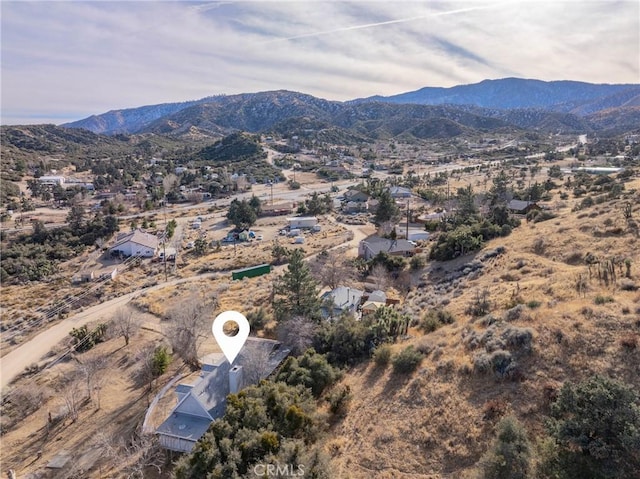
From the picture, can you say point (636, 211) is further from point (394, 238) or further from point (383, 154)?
point (383, 154)

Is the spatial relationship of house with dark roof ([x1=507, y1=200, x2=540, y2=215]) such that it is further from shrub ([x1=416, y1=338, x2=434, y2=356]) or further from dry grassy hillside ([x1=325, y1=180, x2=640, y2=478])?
shrub ([x1=416, y1=338, x2=434, y2=356])

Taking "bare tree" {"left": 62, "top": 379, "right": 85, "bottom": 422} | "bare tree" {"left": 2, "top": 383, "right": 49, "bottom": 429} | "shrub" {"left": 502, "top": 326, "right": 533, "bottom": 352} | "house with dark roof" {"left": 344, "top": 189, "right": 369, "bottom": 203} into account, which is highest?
"shrub" {"left": 502, "top": 326, "right": 533, "bottom": 352}

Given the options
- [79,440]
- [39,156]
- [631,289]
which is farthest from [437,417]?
[39,156]

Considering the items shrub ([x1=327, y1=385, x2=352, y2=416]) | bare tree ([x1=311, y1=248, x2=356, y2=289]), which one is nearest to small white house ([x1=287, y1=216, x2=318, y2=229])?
bare tree ([x1=311, y1=248, x2=356, y2=289])

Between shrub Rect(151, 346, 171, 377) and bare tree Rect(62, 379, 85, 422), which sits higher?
shrub Rect(151, 346, 171, 377)

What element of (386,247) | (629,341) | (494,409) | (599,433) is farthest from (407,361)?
(386,247)

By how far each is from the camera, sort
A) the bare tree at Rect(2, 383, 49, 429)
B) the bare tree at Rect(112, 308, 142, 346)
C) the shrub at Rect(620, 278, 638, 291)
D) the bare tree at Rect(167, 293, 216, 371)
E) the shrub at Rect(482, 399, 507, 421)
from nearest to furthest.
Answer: the shrub at Rect(482, 399, 507, 421) → the shrub at Rect(620, 278, 638, 291) → the bare tree at Rect(2, 383, 49, 429) → the bare tree at Rect(167, 293, 216, 371) → the bare tree at Rect(112, 308, 142, 346)

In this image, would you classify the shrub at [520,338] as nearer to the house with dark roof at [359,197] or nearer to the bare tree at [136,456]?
the bare tree at [136,456]
